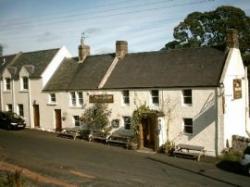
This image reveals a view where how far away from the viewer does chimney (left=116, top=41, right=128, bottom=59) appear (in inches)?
1356

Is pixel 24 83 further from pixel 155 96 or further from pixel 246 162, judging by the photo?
pixel 246 162

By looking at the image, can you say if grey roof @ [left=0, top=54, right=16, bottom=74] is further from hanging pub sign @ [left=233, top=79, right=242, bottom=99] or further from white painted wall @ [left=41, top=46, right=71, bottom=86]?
hanging pub sign @ [left=233, top=79, right=242, bottom=99]

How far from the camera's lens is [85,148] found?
28.1m

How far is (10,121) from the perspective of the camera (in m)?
36.8

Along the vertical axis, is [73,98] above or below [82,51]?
below

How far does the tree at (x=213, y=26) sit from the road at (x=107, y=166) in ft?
95.4

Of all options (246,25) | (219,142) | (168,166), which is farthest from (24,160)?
(246,25)

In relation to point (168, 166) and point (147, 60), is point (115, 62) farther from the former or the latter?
point (168, 166)

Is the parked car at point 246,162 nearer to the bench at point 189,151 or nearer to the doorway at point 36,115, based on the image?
the bench at point 189,151

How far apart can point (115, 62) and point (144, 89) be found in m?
6.41

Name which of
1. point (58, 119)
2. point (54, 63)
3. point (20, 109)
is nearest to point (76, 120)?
point (58, 119)

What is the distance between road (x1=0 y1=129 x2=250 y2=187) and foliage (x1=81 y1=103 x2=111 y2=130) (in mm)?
2345

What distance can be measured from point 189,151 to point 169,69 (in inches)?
293

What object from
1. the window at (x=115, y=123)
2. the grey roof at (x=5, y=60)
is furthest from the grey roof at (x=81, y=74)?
the grey roof at (x=5, y=60)
